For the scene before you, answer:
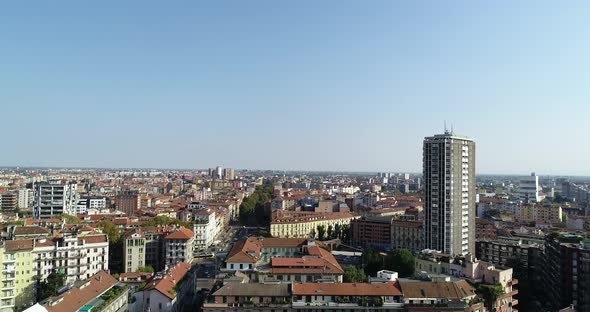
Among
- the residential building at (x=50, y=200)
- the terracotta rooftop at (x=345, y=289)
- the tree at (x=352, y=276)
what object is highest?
the residential building at (x=50, y=200)

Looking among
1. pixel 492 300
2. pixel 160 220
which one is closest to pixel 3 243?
pixel 160 220

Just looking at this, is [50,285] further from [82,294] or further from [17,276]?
[82,294]

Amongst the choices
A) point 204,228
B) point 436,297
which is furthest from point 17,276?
point 204,228

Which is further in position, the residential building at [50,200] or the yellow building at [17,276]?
the residential building at [50,200]

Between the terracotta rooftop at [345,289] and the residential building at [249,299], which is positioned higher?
the terracotta rooftop at [345,289]

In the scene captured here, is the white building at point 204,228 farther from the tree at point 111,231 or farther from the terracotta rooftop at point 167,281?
the terracotta rooftop at point 167,281

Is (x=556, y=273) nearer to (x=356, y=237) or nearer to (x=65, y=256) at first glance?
(x=356, y=237)

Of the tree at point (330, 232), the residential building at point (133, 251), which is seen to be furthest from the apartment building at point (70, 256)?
the tree at point (330, 232)
